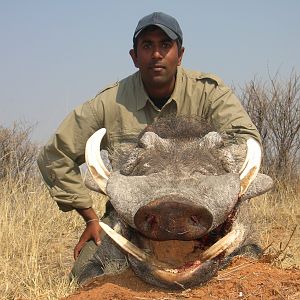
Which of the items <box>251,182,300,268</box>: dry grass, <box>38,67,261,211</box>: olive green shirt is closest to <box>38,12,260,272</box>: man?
<box>38,67,261,211</box>: olive green shirt

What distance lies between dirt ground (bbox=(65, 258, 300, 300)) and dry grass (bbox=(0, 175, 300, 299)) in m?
0.50

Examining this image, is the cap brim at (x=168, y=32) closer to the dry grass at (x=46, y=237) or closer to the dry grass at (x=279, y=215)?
the dry grass at (x=46, y=237)

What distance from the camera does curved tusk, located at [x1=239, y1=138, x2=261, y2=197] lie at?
2.88 m

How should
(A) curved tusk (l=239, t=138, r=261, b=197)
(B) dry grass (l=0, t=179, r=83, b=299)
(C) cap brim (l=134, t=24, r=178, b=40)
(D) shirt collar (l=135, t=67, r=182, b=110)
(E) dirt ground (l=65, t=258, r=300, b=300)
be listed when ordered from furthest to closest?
1. (D) shirt collar (l=135, t=67, r=182, b=110)
2. (C) cap brim (l=134, t=24, r=178, b=40)
3. (B) dry grass (l=0, t=179, r=83, b=299)
4. (A) curved tusk (l=239, t=138, r=261, b=197)
5. (E) dirt ground (l=65, t=258, r=300, b=300)

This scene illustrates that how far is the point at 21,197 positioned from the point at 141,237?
→ 462 cm

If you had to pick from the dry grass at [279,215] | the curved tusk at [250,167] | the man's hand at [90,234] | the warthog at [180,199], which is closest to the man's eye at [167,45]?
the warthog at [180,199]

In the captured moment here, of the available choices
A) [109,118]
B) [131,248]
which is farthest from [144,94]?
[131,248]

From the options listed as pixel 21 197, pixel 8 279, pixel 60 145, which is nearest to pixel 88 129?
pixel 60 145

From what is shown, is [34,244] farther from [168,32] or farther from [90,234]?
[168,32]

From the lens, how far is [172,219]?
239cm

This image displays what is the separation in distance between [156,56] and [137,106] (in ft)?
1.33

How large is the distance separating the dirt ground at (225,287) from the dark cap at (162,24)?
1.88 metres

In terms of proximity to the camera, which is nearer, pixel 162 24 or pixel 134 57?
pixel 162 24

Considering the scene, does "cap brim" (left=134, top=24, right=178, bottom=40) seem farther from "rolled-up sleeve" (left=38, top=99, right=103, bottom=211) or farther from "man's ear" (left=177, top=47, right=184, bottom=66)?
"rolled-up sleeve" (left=38, top=99, right=103, bottom=211)
